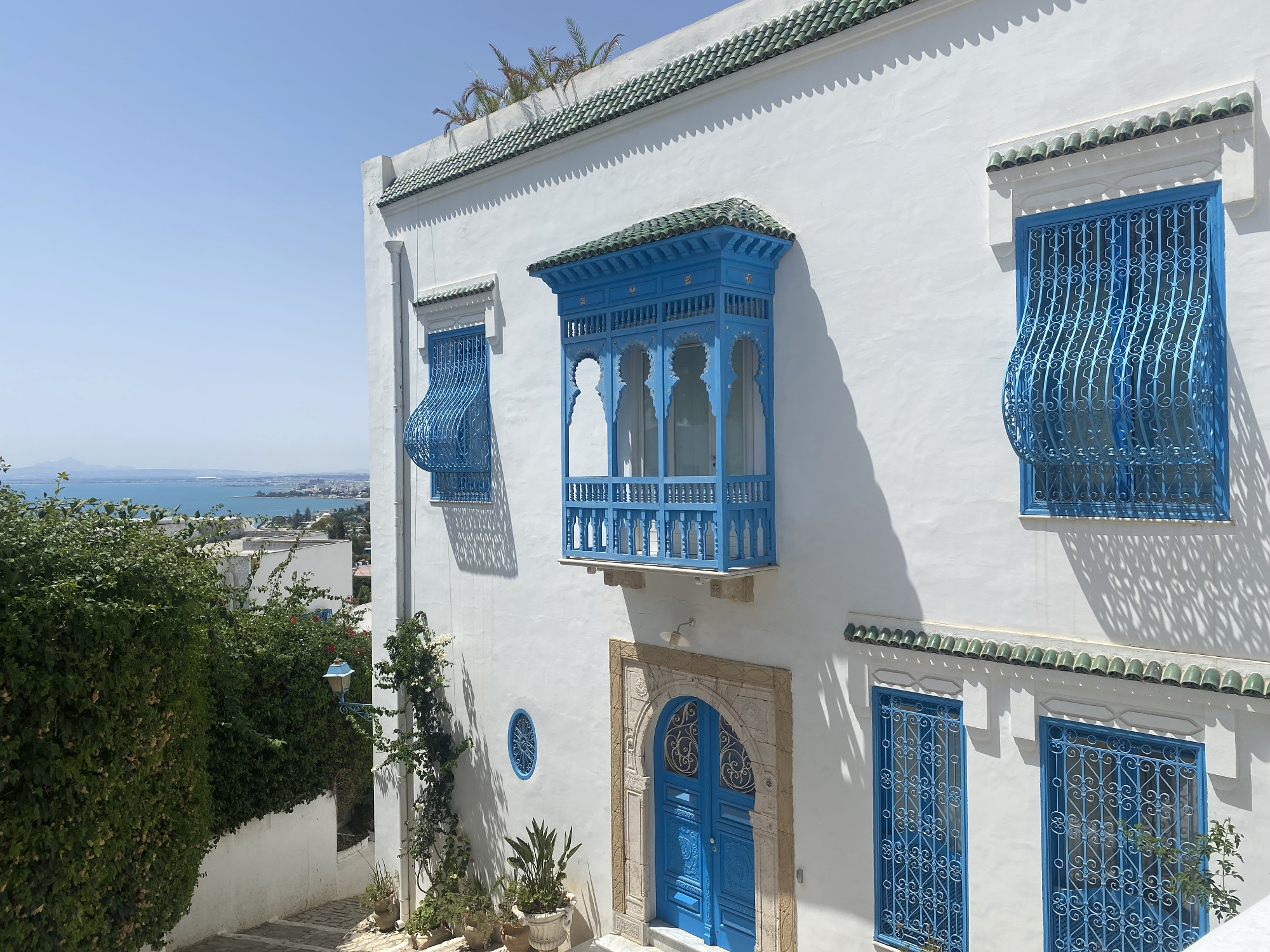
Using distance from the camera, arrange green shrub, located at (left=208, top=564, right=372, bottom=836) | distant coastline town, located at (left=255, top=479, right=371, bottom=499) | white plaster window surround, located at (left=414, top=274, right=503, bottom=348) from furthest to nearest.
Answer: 1. distant coastline town, located at (left=255, top=479, right=371, bottom=499)
2. green shrub, located at (left=208, top=564, right=372, bottom=836)
3. white plaster window surround, located at (left=414, top=274, right=503, bottom=348)

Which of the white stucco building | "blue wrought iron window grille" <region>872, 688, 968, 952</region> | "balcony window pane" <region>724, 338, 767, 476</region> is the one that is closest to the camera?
"blue wrought iron window grille" <region>872, 688, 968, 952</region>

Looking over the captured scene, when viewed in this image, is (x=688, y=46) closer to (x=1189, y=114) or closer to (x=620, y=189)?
(x=620, y=189)

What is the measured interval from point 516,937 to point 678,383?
4.60 metres

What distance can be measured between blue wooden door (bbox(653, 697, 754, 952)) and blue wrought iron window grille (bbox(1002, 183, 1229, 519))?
9.75 feet

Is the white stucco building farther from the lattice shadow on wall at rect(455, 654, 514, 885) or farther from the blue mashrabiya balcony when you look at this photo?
the blue mashrabiya balcony

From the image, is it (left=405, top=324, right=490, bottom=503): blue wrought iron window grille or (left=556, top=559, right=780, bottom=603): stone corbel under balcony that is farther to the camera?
(left=405, top=324, right=490, bottom=503): blue wrought iron window grille

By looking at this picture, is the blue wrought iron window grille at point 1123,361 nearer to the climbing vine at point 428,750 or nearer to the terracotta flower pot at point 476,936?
the terracotta flower pot at point 476,936

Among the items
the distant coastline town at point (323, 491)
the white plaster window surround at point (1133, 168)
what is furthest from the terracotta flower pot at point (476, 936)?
the distant coastline town at point (323, 491)

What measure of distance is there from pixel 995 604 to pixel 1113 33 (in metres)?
3.12

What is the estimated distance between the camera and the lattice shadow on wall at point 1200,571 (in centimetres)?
441

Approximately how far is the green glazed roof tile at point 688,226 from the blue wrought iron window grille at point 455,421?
2.00 meters

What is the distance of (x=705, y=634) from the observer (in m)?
6.72

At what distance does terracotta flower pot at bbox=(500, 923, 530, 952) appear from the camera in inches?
288

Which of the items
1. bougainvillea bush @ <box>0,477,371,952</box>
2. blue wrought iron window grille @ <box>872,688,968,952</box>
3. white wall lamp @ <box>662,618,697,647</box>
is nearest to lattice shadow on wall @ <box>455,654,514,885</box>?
bougainvillea bush @ <box>0,477,371,952</box>
